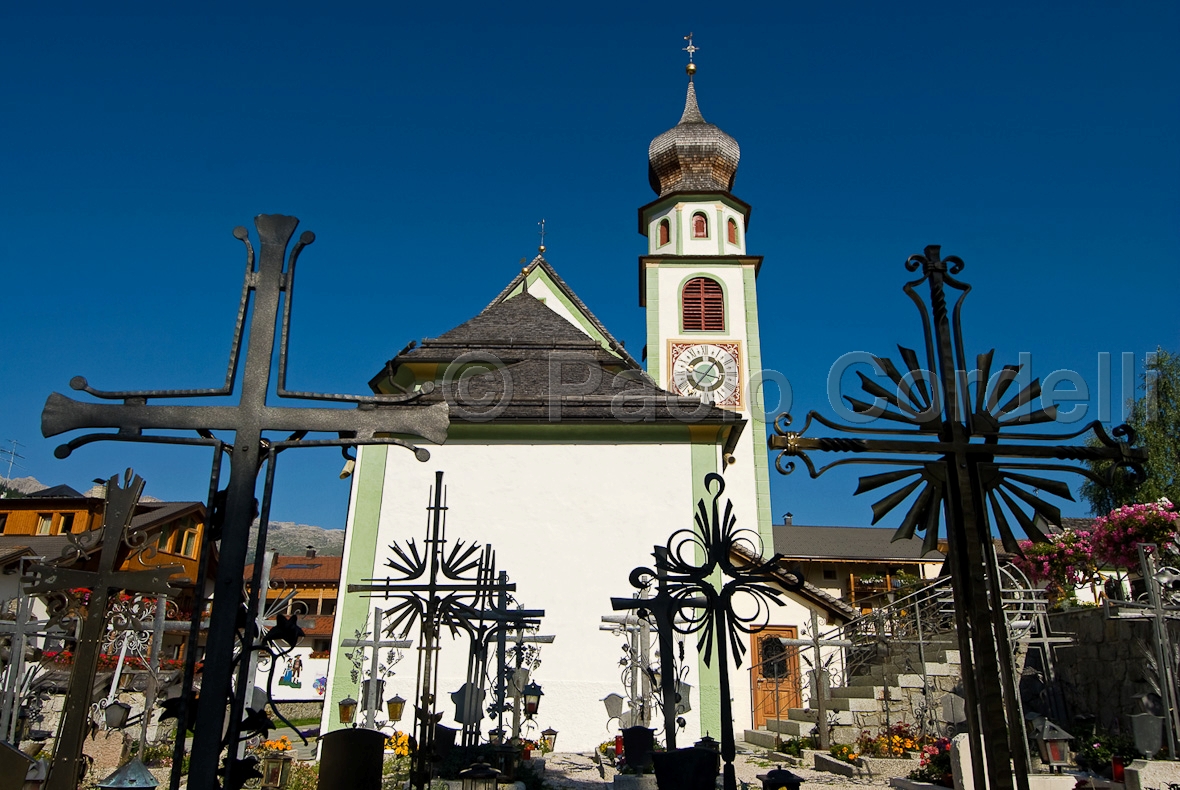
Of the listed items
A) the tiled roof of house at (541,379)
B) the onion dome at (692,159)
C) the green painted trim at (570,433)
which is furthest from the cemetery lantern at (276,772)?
the onion dome at (692,159)

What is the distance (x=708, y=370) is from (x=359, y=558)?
48.9 ft

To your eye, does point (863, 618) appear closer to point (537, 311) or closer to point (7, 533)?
point (537, 311)

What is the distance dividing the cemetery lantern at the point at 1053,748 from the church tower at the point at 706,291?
48.4ft

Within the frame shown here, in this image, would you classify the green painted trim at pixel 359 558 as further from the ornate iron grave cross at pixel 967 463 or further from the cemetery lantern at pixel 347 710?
the ornate iron grave cross at pixel 967 463

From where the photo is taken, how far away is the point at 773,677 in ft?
67.0

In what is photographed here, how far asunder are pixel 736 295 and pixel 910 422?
1023 inches

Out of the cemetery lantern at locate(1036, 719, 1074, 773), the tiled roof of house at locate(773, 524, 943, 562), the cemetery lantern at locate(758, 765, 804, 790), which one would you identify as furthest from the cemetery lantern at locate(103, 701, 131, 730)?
the tiled roof of house at locate(773, 524, 943, 562)

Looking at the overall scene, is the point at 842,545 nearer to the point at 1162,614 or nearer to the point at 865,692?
the point at 865,692

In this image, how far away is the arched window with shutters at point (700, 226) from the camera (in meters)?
31.1

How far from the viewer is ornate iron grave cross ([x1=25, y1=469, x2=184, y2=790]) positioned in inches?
162

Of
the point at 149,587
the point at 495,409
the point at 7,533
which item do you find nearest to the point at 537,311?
the point at 495,409

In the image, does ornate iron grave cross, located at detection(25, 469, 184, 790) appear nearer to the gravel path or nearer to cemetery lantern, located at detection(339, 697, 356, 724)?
the gravel path

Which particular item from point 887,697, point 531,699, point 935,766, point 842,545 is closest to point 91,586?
point 531,699

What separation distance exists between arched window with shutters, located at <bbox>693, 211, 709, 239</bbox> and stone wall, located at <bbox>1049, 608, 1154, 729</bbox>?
61.6ft
